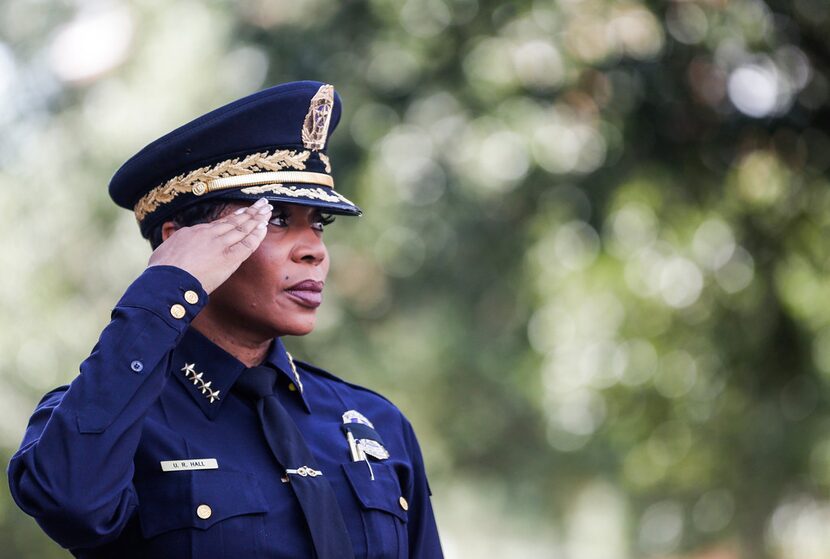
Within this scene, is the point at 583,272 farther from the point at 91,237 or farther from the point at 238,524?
the point at 238,524

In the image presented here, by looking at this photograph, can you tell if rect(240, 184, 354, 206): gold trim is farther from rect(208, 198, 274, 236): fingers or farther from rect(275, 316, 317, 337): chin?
rect(275, 316, 317, 337): chin

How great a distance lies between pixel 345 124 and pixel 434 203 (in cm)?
173

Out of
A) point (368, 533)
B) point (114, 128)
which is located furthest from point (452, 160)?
point (368, 533)

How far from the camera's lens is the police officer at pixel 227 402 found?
92.6 inches

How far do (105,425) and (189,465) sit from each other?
0.29 meters

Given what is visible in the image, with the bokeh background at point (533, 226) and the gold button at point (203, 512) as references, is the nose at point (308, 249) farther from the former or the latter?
the bokeh background at point (533, 226)

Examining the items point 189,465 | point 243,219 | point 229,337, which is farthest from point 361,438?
point 243,219

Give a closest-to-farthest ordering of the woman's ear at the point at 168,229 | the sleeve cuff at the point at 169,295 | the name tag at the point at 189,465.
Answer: the sleeve cuff at the point at 169,295, the name tag at the point at 189,465, the woman's ear at the point at 168,229

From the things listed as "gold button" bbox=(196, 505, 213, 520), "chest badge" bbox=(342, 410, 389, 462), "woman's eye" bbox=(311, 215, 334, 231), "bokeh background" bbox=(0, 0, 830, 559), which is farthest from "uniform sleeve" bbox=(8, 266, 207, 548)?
"bokeh background" bbox=(0, 0, 830, 559)

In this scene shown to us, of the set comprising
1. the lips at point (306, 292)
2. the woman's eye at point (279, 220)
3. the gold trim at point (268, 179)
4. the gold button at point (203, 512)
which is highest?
the gold trim at point (268, 179)

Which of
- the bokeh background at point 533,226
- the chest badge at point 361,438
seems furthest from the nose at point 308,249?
the bokeh background at point 533,226

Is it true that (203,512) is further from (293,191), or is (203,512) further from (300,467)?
(293,191)

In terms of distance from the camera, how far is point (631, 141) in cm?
795

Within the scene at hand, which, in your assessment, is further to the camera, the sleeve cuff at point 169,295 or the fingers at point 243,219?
the fingers at point 243,219
